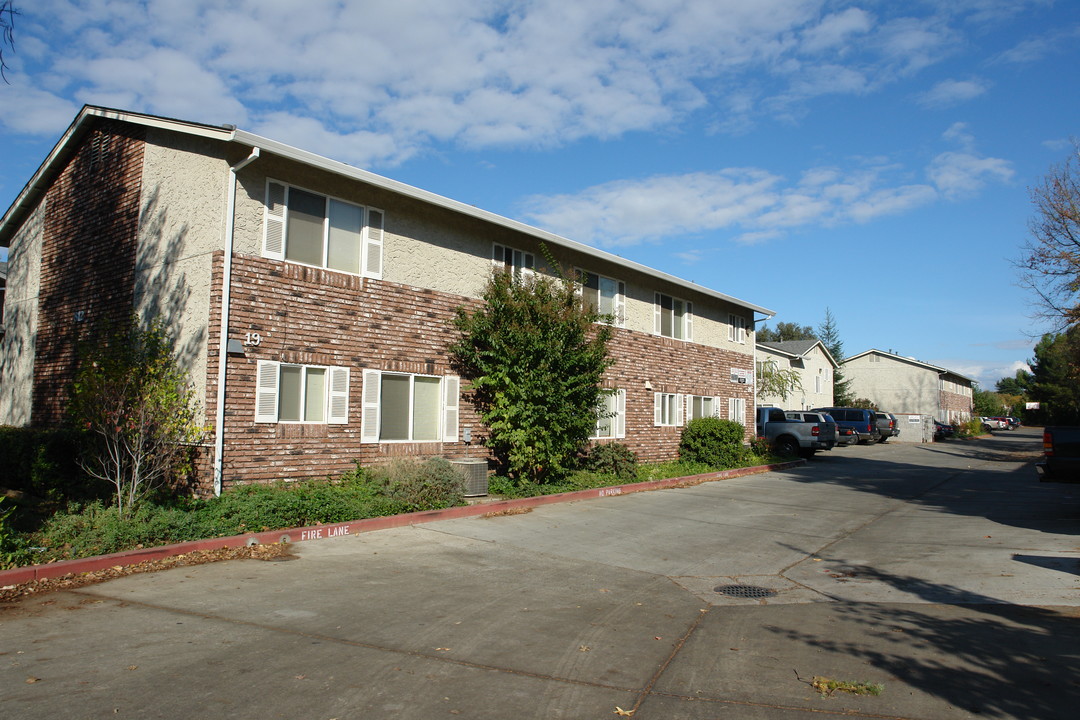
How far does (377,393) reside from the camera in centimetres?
1350

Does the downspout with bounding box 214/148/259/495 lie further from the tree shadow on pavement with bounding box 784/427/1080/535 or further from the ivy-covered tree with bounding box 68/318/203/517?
the tree shadow on pavement with bounding box 784/427/1080/535

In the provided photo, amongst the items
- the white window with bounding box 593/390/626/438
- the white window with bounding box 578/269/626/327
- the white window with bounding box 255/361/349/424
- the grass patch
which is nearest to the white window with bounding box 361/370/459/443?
the white window with bounding box 255/361/349/424

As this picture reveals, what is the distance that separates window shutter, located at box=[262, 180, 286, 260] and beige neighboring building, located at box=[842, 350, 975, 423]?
5512 centimetres

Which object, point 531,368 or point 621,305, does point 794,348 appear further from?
point 531,368

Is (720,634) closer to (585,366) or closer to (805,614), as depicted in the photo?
(805,614)

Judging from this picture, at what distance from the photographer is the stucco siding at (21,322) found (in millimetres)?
15273

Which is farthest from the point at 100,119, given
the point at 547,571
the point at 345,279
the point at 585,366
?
the point at 547,571

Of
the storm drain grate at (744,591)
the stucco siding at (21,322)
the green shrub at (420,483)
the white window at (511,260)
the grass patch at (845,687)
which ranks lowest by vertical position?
the storm drain grate at (744,591)

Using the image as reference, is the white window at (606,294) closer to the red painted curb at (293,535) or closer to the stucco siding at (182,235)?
the red painted curb at (293,535)

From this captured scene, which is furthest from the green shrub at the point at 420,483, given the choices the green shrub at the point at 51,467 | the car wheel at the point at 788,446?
the car wheel at the point at 788,446

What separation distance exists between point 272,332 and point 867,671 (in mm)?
9727

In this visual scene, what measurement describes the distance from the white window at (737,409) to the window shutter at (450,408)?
45.0ft

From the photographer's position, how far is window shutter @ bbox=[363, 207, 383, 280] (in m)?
13.7

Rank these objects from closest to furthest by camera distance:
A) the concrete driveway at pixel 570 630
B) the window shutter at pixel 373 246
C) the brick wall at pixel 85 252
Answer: the concrete driveway at pixel 570 630, the brick wall at pixel 85 252, the window shutter at pixel 373 246
